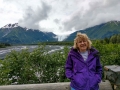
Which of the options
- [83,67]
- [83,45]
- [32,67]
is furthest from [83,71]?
[32,67]

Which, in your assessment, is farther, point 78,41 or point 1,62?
point 1,62

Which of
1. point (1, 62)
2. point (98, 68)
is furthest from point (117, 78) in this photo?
point (1, 62)

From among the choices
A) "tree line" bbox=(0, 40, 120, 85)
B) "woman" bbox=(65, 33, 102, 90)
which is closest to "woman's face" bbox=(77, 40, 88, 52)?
"woman" bbox=(65, 33, 102, 90)

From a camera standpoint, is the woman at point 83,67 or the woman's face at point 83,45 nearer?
the woman at point 83,67

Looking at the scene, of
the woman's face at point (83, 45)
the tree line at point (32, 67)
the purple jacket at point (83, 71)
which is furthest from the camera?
the tree line at point (32, 67)

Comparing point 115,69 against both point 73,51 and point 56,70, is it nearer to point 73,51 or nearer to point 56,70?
point 73,51

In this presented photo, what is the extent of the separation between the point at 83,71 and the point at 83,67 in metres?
0.07

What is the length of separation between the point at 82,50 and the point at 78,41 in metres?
0.16

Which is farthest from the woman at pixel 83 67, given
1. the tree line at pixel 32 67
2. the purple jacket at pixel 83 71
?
the tree line at pixel 32 67

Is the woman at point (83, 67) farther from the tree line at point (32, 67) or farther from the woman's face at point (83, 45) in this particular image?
the tree line at point (32, 67)

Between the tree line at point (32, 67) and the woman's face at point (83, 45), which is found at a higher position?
the woman's face at point (83, 45)

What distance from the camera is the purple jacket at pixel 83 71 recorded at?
3307 millimetres

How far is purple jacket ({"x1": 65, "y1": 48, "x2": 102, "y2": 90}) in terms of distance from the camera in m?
3.31

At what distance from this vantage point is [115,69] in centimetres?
409
